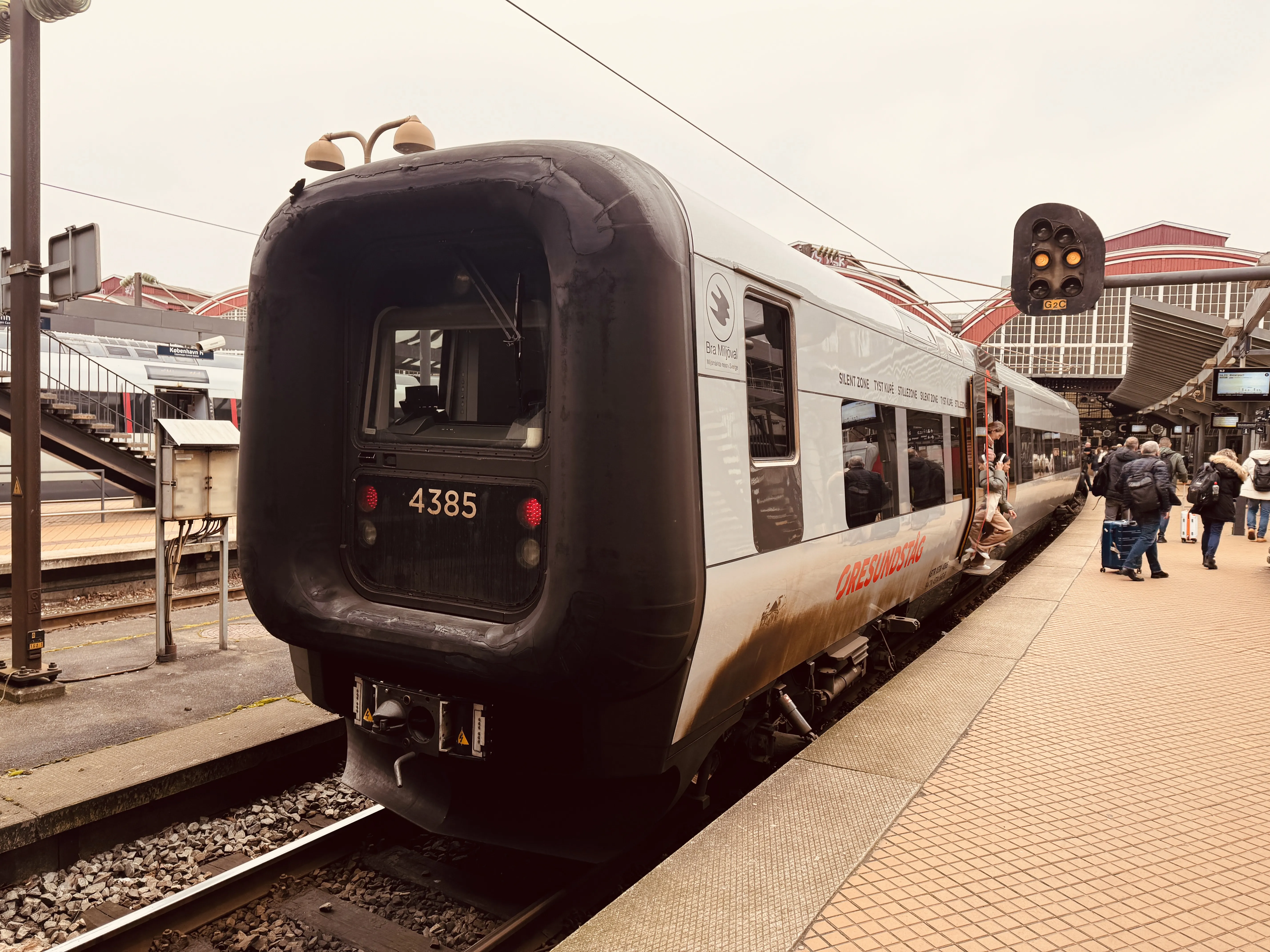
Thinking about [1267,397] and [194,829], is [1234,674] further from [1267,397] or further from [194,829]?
[1267,397]

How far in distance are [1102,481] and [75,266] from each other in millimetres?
18330

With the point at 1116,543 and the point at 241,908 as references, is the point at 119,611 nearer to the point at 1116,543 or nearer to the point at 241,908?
the point at 241,908

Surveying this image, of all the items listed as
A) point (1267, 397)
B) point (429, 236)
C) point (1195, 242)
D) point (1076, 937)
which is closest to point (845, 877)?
point (1076, 937)

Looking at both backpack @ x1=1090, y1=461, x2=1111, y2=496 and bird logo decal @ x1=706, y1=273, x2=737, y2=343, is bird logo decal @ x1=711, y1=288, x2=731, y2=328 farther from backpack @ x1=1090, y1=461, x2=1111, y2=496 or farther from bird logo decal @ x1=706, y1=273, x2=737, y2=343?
backpack @ x1=1090, y1=461, x2=1111, y2=496

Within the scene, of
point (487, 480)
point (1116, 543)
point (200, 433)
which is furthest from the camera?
point (1116, 543)

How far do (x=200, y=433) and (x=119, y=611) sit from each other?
11.6 ft

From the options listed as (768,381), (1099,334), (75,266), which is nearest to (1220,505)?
(768,381)

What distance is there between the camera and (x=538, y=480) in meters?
3.40

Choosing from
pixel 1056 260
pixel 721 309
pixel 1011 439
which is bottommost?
pixel 1011 439

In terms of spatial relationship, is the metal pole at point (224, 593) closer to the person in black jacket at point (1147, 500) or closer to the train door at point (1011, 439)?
the train door at point (1011, 439)

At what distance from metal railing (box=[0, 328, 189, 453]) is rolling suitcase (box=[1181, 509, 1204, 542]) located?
1803 cm

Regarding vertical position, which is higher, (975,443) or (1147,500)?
(975,443)

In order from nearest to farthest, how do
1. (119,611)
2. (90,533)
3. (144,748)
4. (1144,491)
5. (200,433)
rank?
(144,748), (200,433), (119,611), (1144,491), (90,533)

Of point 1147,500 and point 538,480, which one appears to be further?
point 1147,500
